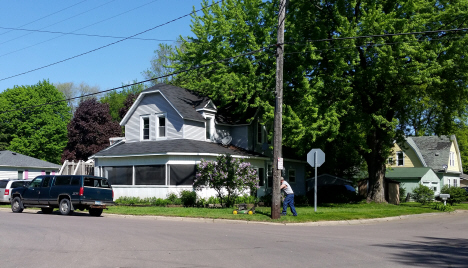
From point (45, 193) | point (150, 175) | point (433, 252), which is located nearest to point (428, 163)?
point (150, 175)

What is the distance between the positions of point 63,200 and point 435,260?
1761cm

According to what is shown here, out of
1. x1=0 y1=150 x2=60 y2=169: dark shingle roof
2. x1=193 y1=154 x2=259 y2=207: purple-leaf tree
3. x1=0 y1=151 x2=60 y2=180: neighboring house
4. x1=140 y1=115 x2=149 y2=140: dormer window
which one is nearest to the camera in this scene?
x1=193 y1=154 x2=259 y2=207: purple-leaf tree

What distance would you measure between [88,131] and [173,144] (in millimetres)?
26743

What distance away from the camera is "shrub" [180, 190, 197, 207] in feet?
91.0

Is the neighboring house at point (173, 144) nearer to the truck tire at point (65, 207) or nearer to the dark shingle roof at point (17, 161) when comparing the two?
the truck tire at point (65, 207)

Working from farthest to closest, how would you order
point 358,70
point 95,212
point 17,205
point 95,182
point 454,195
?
point 454,195, point 358,70, point 17,205, point 95,212, point 95,182

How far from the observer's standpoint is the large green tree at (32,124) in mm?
62634

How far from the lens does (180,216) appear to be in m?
21.0

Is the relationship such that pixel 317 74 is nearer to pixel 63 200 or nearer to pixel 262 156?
pixel 262 156

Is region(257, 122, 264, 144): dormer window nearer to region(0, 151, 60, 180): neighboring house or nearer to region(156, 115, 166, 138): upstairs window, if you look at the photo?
region(156, 115, 166, 138): upstairs window

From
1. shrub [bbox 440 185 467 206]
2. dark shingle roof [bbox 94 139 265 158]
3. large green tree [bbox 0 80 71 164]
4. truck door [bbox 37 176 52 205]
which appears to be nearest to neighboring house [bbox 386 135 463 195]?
shrub [bbox 440 185 467 206]

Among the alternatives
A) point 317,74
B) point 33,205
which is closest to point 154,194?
point 33,205

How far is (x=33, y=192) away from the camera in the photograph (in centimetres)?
2361

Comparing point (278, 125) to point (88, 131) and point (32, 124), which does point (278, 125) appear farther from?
point (32, 124)
